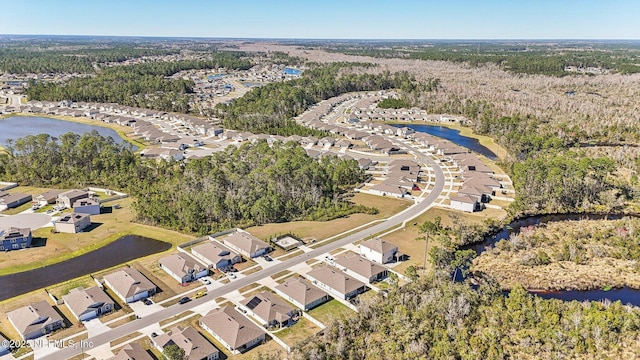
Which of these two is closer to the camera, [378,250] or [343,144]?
[378,250]

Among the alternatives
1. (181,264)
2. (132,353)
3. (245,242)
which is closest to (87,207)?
(181,264)

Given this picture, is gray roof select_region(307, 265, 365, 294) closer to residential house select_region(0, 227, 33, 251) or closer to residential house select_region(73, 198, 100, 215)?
residential house select_region(0, 227, 33, 251)

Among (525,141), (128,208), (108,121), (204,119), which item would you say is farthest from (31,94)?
(525,141)

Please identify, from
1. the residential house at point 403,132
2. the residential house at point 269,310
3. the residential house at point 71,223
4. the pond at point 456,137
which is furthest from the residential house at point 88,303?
the residential house at point 403,132

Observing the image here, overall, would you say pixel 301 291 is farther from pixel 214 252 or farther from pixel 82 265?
pixel 82 265

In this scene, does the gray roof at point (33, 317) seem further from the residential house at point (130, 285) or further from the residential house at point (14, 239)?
the residential house at point (14, 239)

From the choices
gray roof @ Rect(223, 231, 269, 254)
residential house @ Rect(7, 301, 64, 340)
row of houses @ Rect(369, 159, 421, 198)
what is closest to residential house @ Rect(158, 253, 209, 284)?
gray roof @ Rect(223, 231, 269, 254)

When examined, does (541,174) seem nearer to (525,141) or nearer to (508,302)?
(525,141)

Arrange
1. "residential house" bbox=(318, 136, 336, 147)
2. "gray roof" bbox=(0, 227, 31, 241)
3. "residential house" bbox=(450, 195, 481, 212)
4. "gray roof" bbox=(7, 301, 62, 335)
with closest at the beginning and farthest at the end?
"gray roof" bbox=(7, 301, 62, 335) → "gray roof" bbox=(0, 227, 31, 241) → "residential house" bbox=(450, 195, 481, 212) → "residential house" bbox=(318, 136, 336, 147)
